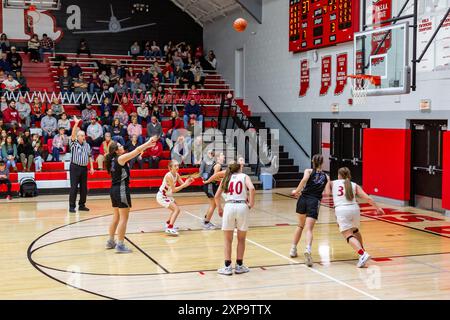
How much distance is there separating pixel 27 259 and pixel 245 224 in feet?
12.2

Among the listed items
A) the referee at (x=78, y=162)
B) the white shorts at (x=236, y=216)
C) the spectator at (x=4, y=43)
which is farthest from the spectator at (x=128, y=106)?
the white shorts at (x=236, y=216)

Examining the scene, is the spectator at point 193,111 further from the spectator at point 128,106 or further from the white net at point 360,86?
the white net at point 360,86

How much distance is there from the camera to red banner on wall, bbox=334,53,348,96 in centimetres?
1819

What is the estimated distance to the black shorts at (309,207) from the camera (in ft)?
30.1

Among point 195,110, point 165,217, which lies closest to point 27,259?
point 165,217

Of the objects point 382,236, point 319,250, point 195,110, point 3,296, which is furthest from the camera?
point 195,110

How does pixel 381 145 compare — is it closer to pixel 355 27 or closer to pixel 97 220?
pixel 355 27

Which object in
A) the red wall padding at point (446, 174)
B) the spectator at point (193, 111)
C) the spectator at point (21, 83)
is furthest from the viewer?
the spectator at point (21, 83)

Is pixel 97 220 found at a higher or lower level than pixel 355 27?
lower

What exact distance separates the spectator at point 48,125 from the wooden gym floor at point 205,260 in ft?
18.5

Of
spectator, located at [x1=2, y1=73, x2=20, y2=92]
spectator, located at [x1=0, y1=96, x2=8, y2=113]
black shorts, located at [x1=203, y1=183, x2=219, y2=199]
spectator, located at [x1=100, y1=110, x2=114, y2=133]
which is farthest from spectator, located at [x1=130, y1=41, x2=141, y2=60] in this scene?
black shorts, located at [x1=203, y1=183, x2=219, y2=199]

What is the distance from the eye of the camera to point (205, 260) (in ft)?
30.7

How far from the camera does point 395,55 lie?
1373 cm

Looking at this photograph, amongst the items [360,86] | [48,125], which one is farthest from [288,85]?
[48,125]
